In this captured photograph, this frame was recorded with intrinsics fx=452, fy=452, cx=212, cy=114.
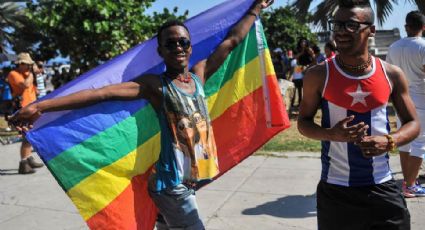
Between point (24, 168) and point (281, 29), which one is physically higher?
point (24, 168)

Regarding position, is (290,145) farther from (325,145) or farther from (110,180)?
(325,145)

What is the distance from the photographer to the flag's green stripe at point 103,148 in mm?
2850

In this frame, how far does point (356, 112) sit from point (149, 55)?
1521 millimetres

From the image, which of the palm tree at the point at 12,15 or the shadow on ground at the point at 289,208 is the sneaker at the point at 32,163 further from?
the palm tree at the point at 12,15

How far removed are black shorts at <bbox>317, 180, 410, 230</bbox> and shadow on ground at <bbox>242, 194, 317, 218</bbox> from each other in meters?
2.01

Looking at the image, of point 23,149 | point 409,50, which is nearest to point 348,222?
point 409,50

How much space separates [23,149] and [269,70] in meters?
4.33

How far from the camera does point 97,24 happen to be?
28.2 feet

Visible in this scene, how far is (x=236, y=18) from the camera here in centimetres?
341

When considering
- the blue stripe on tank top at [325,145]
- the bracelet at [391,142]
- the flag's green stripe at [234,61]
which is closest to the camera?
the bracelet at [391,142]

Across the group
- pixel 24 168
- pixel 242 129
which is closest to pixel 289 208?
pixel 242 129

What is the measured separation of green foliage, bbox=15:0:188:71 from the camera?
8663 mm

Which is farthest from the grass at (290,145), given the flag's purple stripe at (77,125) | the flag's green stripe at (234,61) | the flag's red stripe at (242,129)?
the flag's purple stripe at (77,125)

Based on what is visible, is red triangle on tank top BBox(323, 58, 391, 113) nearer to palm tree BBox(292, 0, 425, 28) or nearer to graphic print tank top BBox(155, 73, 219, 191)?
graphic print tank top BBox(155, 73, 219, 191)
